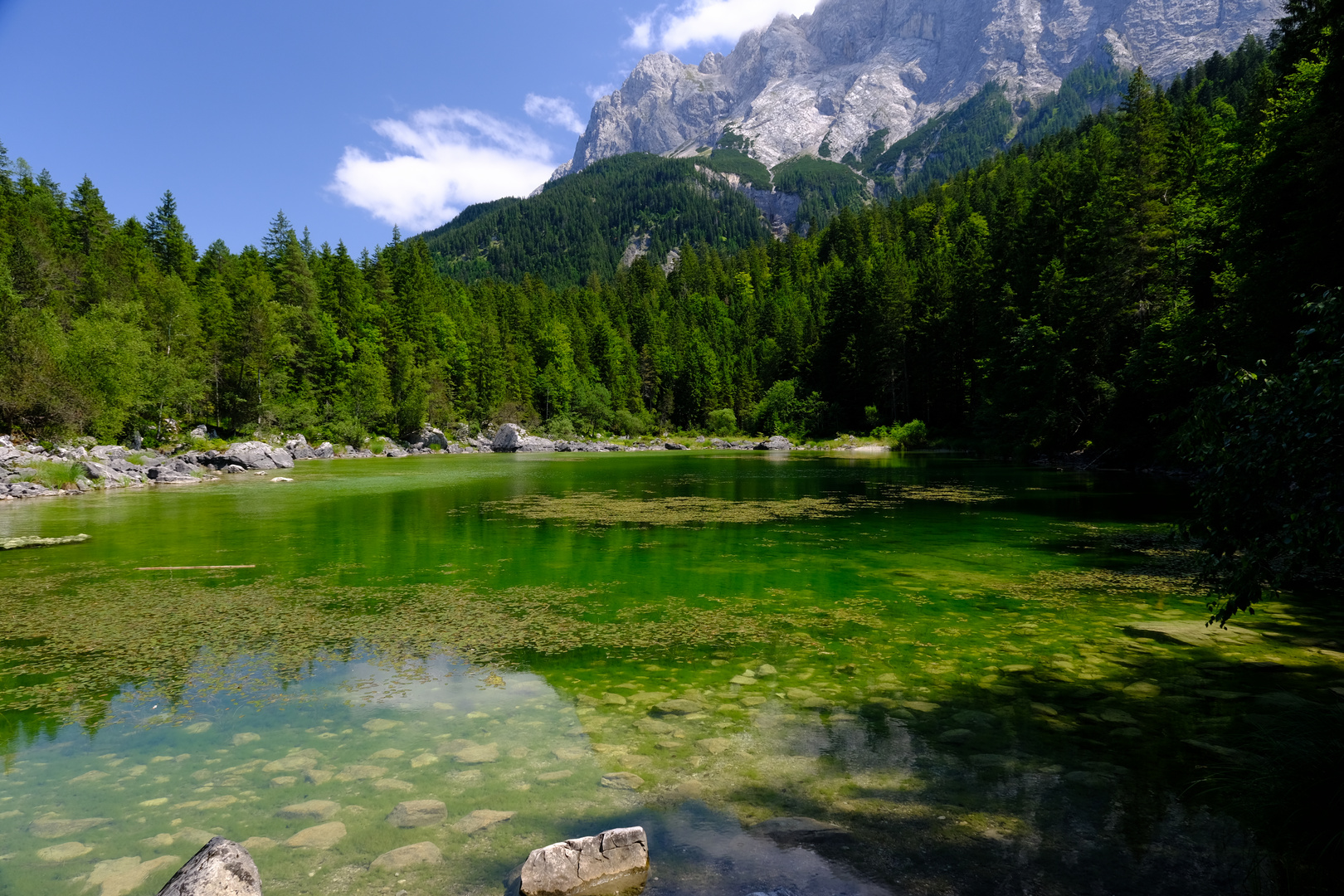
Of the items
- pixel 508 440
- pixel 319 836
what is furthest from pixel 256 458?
pixel 319 836

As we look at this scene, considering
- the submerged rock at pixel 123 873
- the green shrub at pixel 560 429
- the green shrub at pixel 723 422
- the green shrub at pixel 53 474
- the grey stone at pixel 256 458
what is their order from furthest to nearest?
the green shrub at pixel 723 422 < the green shrub at pixel 560 429 < the grey stone at pixel 256 458 < the green shrub at pixel 53 474 < the submerged rock at pixel 123 873

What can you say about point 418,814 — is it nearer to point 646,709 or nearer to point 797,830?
point 646,709

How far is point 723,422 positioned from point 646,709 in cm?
8671

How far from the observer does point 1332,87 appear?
14.6 metres

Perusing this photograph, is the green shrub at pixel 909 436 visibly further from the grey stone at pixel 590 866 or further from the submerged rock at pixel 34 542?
the grey stone at pixel 590 866

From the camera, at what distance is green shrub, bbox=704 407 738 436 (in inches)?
3622

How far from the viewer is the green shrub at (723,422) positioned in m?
92.0

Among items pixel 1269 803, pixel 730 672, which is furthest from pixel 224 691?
pixel 1269 803

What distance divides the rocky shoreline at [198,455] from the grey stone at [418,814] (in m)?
29.9

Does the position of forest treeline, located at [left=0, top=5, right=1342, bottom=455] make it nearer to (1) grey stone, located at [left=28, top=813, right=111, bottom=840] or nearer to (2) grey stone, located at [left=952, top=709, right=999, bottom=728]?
(2) grey stone, located at [left=952, top=709, right=999, bottom=728]

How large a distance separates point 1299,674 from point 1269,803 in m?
3.54

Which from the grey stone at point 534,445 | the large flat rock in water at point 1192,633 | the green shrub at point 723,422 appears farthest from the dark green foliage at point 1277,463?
the green shrub at point 723,422

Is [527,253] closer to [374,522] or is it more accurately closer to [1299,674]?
[374,522]

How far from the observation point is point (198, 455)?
136 ft
